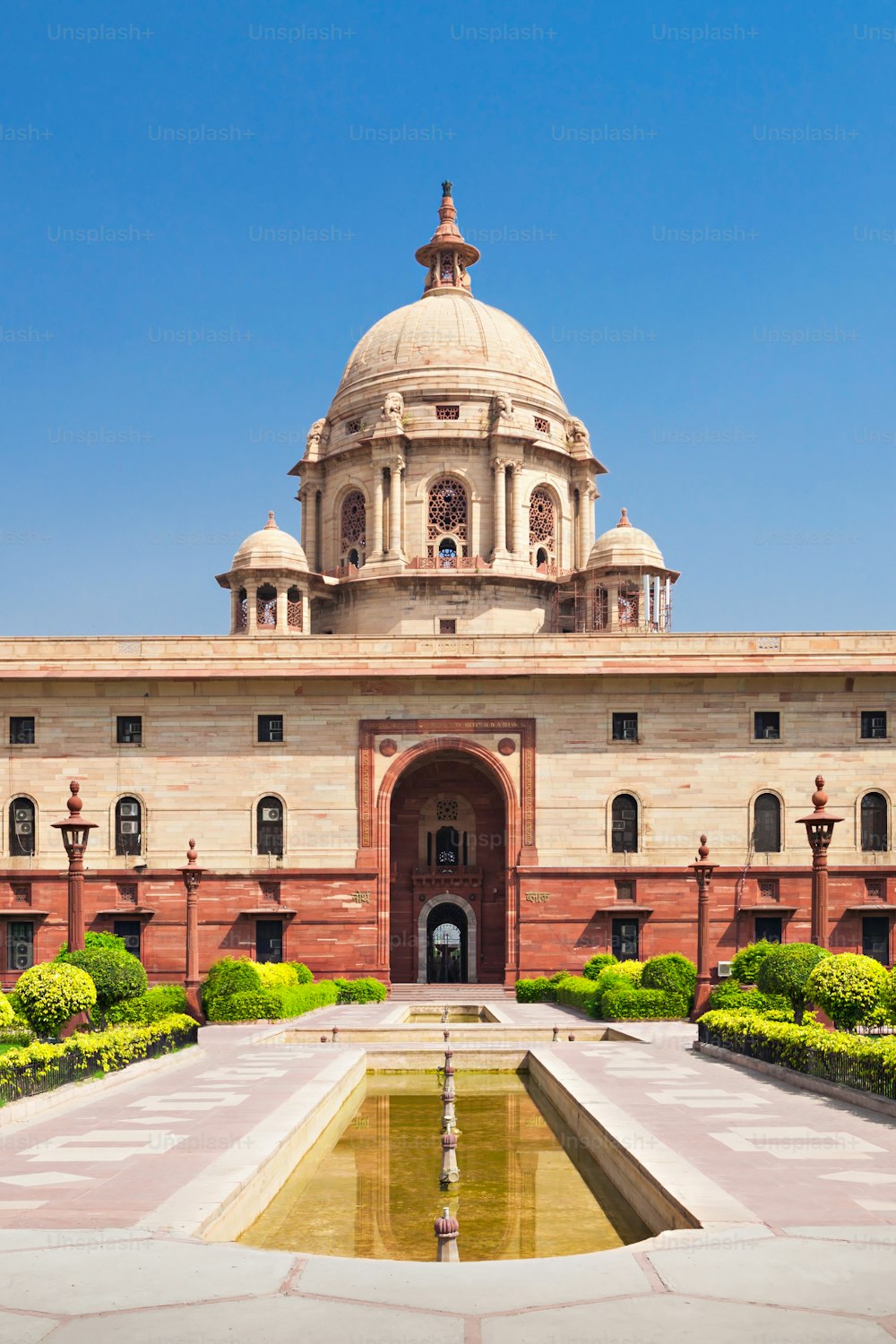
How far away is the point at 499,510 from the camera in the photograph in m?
45.5

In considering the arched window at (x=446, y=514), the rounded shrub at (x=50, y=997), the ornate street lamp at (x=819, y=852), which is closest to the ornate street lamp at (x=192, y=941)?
the rounded shrub at (x=50, y=997)

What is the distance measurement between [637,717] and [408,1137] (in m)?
22.8

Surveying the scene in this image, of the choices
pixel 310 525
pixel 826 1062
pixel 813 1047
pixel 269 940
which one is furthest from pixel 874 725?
pixel 310 525

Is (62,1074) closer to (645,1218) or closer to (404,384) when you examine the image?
(645,1218)

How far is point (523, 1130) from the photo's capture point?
15.0 metres

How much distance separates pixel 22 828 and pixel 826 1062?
25840 mm

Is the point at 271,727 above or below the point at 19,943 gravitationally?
above

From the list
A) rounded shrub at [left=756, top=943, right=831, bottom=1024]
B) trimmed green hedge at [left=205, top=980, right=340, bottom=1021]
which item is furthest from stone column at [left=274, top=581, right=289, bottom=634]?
rounded shrub at [left=756, top=943, right=831, bottom=1024]

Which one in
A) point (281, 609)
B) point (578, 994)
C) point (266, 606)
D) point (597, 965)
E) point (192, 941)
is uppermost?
point (266, 606)

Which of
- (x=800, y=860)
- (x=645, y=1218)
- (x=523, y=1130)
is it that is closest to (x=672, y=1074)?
(x=523, y=1130)

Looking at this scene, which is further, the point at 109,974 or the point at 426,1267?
the point at 109,974

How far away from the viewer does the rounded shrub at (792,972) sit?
1978cm

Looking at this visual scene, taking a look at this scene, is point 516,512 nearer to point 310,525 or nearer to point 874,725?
point 310,525

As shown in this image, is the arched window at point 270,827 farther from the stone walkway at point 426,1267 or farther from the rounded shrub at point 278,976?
the stone walkway at point 426,1267
